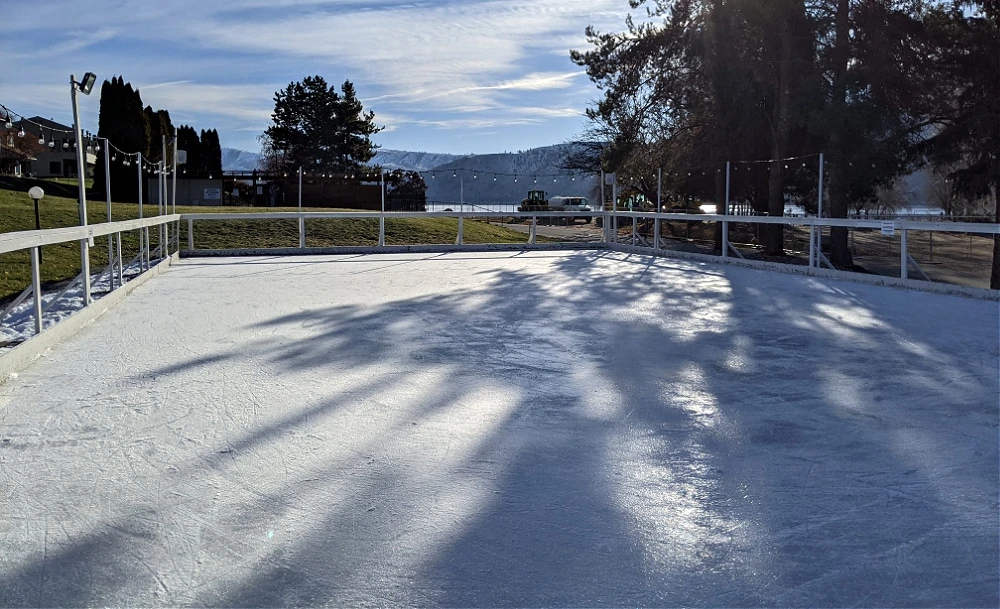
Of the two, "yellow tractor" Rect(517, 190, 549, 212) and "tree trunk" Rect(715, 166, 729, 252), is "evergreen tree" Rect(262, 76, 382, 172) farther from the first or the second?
"tree trunk" Rect(715, 166, 729, 252)

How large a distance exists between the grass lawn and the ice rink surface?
35.0 ft

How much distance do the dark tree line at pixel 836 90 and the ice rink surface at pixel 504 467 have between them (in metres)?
12.3

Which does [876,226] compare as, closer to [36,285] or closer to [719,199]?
[719,199]

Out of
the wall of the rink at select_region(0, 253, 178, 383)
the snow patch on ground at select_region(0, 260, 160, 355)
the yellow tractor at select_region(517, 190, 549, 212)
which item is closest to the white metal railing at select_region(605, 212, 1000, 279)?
the wall of the rink at select_region(0, 253, 178, 383)

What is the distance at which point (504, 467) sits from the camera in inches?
151

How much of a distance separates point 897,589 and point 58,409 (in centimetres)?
436

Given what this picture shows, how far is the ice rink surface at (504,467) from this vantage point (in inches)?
108

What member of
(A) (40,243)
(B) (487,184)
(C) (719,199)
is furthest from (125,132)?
(A) (40,243)

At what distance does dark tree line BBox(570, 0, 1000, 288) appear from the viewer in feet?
62.6

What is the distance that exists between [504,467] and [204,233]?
21.0m

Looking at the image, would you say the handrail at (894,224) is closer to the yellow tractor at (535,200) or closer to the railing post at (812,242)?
the railing post at (812,242)

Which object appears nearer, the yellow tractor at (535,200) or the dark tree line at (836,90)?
the dark tree line at (836,90)

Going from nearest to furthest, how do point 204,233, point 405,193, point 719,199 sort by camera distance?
point 719,199, point 204,233, point 405,193

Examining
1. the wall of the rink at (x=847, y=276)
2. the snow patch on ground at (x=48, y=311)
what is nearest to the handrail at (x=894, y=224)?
the wall of the rink at (x=847, y=276)
